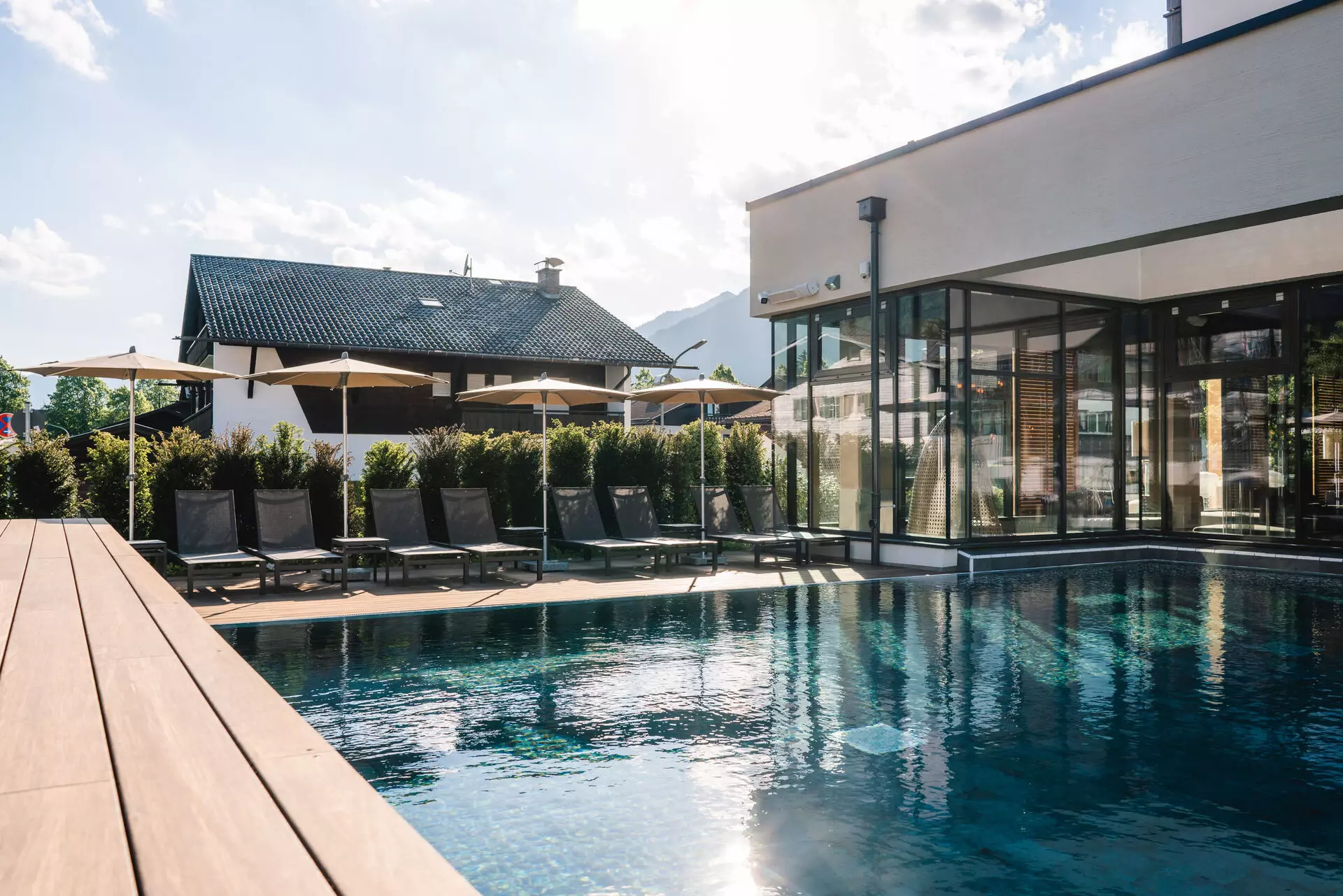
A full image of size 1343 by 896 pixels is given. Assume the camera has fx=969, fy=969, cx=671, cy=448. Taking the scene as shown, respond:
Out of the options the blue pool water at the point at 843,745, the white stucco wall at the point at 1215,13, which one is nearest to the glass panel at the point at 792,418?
the blue pool water at the point at 843,745

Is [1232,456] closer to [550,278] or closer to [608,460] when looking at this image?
[608,460]

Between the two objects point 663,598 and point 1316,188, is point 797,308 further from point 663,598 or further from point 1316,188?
point 1316,188

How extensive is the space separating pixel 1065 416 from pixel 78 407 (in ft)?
262

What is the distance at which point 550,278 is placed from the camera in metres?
33.1

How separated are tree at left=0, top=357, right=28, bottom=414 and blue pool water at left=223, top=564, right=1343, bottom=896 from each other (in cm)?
7048

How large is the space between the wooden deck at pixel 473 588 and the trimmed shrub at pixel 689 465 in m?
1.66

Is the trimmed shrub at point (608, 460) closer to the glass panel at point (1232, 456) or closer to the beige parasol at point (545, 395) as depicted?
the beige parasol at point (545, 395)

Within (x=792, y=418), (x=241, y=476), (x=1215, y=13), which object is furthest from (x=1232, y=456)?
(x=241, y=476)

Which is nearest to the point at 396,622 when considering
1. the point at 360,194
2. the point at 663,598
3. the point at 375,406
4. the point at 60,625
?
the point at 663,598

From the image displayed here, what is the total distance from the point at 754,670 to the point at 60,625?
406cm

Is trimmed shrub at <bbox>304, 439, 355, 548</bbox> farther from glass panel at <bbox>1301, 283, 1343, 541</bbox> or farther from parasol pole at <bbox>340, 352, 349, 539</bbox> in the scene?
glass panel at <bbox>1301, 283, 1343, 541</bbox>

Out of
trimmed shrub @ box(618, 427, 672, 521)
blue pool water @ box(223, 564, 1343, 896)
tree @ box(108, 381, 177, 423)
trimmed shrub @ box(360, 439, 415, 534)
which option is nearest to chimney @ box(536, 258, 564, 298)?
trimmed shrub @ box(618, 427, 672, 521)

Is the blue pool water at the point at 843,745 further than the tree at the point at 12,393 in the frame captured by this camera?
No

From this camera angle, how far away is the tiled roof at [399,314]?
84.6 ft
